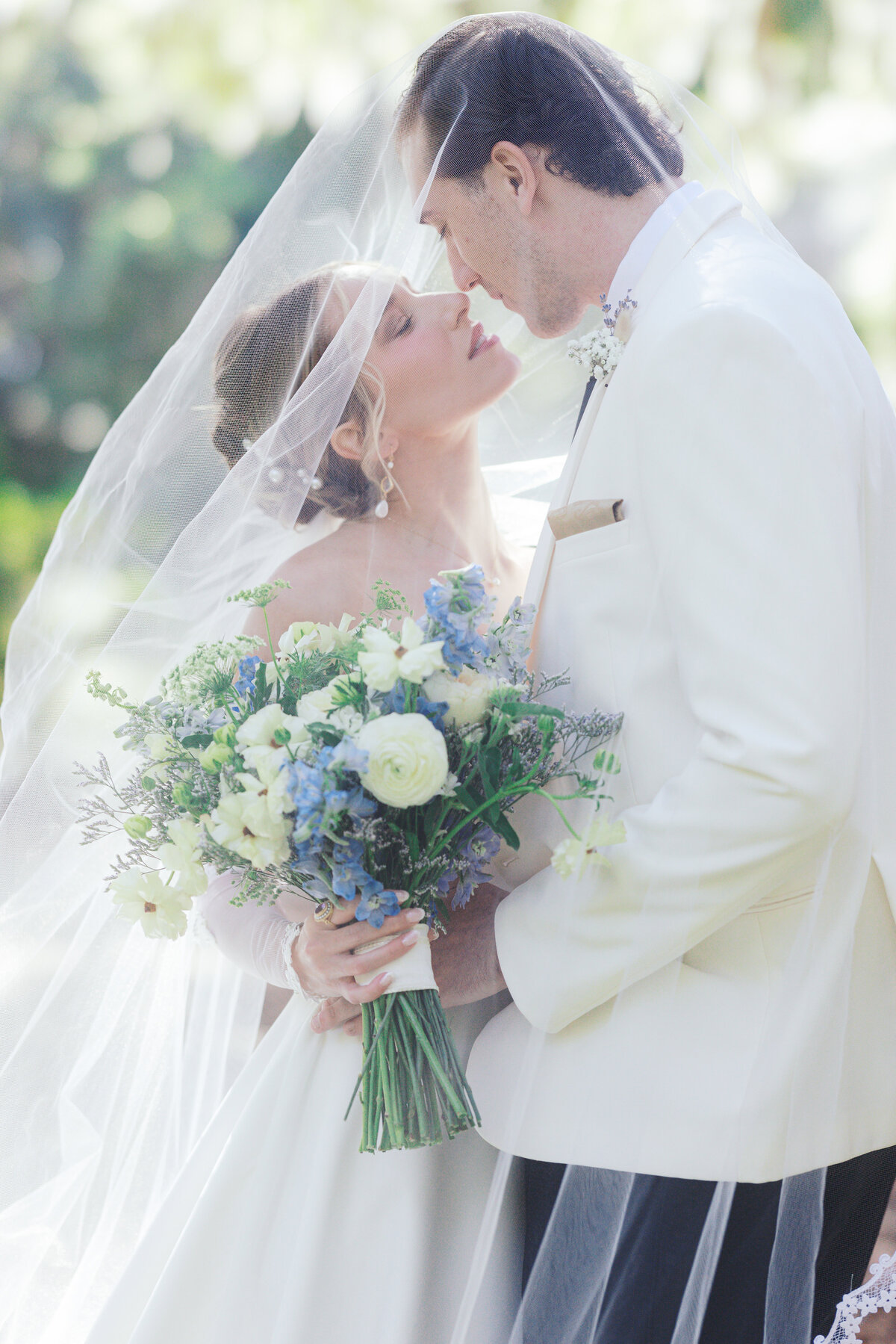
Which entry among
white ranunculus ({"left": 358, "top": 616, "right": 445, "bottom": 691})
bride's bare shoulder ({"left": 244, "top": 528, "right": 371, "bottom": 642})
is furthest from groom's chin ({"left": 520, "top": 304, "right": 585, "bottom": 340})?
white ranunculus ({"left": 358, "top": 616, "right": 445, "bottom": 691})

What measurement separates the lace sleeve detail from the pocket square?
3.83ft

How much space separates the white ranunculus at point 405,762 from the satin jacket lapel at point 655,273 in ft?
1.42

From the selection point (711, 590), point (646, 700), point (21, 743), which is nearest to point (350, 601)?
point (21, 743)

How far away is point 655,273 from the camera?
1.61 m

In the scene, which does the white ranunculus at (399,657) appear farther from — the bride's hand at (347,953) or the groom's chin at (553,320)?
the groom's chin at (553,320)

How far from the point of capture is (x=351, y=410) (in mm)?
2119

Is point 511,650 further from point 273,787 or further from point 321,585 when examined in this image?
point 321,585

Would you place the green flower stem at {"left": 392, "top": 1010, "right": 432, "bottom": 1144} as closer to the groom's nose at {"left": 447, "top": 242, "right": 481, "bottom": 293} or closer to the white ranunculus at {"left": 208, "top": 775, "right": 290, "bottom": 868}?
the white ranunculus at {"left": 208, "top": 775, "right": 290, "bottom": 868}

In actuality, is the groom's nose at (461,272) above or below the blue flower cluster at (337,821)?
above

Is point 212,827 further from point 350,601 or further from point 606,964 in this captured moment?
point 350,601

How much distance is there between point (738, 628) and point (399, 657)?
1.50ft

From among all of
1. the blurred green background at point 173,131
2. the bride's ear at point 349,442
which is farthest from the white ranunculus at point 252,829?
the blurred green background at point 173,131

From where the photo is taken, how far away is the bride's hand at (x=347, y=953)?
153 centimetres

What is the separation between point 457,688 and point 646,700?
29cm
